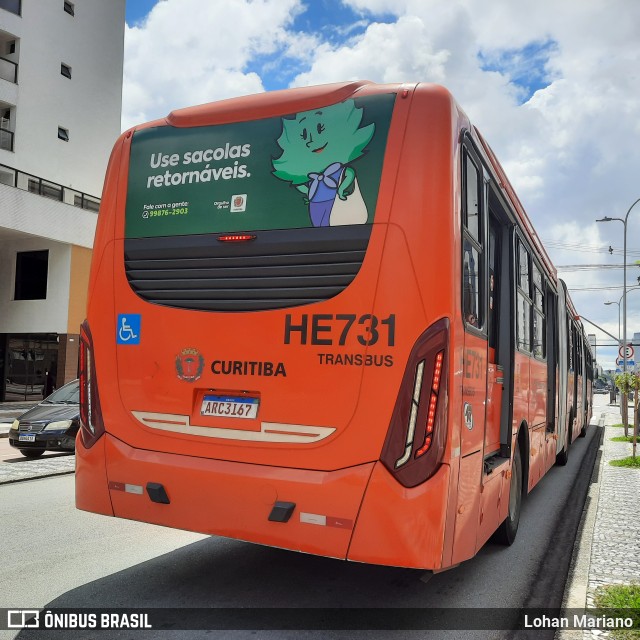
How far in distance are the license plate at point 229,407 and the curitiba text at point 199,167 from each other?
1527mm

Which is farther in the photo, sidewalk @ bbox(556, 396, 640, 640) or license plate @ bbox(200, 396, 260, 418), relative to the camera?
sidewalk @ bbox(556, 396, 640, 640)

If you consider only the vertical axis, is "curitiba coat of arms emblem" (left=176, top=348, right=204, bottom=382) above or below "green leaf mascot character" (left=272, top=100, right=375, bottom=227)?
below

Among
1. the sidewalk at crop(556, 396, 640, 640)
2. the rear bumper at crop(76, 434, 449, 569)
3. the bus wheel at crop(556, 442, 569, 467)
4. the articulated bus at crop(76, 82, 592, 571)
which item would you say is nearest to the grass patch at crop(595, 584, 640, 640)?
the sidewalk at crop(556, 396, 640, 640)

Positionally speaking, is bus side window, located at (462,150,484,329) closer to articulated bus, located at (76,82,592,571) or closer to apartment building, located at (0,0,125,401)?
articulated bus, located at (76,82,592,571)

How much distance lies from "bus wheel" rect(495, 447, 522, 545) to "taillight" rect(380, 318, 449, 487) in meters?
2.65

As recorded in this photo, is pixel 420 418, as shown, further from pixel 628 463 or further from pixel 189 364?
pixel 628 463

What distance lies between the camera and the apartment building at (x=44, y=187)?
92.9ft

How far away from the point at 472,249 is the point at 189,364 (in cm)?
209

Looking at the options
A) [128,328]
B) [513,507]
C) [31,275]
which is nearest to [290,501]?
[128,328]

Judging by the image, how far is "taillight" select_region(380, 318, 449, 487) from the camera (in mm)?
3828

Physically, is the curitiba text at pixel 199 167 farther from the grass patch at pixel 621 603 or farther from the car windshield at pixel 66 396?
the car windshield at pixel 66 396

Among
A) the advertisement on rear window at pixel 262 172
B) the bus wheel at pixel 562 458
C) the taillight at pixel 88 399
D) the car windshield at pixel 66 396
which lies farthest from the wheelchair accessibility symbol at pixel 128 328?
the bus wheel at pixel 562 458

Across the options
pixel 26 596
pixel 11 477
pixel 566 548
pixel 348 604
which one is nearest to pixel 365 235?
pixel 348 604

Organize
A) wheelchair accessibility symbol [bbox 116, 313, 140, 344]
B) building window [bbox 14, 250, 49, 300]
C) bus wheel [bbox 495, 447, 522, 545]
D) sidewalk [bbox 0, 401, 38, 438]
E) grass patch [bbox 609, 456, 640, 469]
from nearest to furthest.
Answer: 1. wheelchair accessibility symbol [bbox 116, 313, 140, 344]
2. bus wheel [bbox 495, 447, 522, 545]
3. grass patch [bbox 609, 456, 640, 469]
4. sidewalk [bbox 0, 401, 38, 438]
5. building window [bbox 14, 250, 49, 300]
